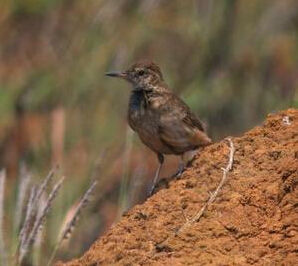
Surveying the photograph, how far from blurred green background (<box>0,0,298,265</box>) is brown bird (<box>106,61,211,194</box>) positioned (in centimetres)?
106

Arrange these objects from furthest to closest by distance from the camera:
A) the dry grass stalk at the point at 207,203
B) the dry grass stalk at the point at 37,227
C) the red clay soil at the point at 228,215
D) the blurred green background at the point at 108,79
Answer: the blurred green background at the point at 108,79
the dry grass stalk at the point at 37,227
the dry grass stalk at the point at 207,203
the red clay soil at the point at 228,215

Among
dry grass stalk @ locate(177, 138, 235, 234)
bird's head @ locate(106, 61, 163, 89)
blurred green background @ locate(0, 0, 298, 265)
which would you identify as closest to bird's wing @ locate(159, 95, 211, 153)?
bird's head @ locate(106, 61, 163, 89)

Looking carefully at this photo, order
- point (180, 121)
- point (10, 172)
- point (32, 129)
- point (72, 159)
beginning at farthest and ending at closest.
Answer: point (32, 129), point (10, 172), point (72, 159), point (180, 121)

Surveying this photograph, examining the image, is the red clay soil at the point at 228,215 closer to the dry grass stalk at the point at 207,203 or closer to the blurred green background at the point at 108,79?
the dry grass stalk at the point at 207,203

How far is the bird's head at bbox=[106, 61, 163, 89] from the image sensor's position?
7000 millimetres

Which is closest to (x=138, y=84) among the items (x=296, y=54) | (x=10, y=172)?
(x=10, y=172)

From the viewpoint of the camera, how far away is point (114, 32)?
10742 millimetres

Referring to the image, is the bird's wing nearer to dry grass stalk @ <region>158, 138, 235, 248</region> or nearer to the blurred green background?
the blurred green background

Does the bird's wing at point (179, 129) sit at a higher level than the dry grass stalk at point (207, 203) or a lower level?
higher

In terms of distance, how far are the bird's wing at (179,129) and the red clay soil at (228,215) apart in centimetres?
114

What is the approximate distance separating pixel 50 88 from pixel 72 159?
1024 millimetres

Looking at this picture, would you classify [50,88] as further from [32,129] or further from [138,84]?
[138,84]

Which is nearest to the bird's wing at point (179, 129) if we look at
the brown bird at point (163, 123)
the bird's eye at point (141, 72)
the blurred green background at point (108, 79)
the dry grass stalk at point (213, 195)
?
the brown bird at point (163, 123)

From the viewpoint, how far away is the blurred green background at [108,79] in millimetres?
8922
